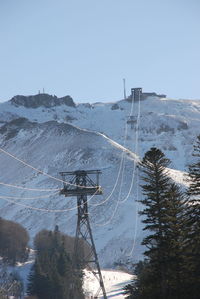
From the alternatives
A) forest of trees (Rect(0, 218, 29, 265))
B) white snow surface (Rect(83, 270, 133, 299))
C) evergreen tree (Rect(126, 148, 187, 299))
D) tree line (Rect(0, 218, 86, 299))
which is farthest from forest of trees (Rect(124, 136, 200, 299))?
forest of trees (Rect(0, 218, 29, 265))

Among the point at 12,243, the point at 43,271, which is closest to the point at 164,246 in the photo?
the point at 43,271

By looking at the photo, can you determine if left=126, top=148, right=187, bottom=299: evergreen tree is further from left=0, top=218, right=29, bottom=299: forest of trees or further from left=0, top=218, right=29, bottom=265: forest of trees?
left=0, top=218, right=29, bottom=265: forest of trees

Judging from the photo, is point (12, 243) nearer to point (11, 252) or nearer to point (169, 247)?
point (11, 252)

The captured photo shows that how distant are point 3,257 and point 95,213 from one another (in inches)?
2450

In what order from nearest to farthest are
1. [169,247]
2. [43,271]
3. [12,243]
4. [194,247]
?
[169,247] < [194,247] < [43,271] < [12,243]

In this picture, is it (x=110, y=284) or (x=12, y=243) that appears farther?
(x=12, y=243)

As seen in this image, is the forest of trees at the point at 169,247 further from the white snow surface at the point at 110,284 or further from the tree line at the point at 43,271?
the white snow surface at the point at 110,284

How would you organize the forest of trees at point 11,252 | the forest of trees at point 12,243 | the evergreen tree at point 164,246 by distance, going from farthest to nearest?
the forest of trees at point 12,243, the forest of trees at point 11,252, the evergreen tree at point 164,246

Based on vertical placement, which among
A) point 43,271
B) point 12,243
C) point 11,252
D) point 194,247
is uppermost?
point 12,243

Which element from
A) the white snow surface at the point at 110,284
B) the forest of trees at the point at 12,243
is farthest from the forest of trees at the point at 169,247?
the forest of trees at the point at 12,243

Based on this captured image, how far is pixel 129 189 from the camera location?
590 ft

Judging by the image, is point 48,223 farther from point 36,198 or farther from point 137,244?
point 137,244

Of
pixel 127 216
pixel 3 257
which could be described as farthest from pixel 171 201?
pixel 127 216

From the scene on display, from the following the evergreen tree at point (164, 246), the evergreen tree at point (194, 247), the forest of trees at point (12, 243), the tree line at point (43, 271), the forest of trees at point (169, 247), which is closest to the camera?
the evergreen tree at point (194, 247)
